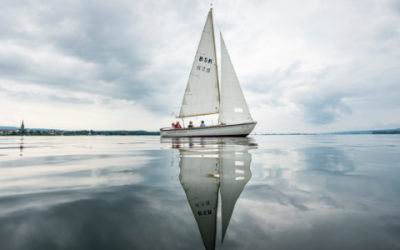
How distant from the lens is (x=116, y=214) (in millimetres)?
2225

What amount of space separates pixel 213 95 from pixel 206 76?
295 cm

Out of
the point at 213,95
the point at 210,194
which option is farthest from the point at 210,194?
the point at 213,95

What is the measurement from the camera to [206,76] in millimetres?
27984

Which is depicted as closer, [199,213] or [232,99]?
[199,213]

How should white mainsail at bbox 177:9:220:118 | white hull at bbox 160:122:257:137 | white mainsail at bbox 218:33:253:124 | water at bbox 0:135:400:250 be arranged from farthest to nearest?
1. white mainsail at bbox 177:9:220:118
2. white mainsail at bbox 218:33:253:124
3. white hull at bbox 160:122:257:137
4. water at bbox 0:135:400:250

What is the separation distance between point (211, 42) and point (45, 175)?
1087 inches

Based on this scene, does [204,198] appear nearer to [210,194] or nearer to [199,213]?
[210,194]

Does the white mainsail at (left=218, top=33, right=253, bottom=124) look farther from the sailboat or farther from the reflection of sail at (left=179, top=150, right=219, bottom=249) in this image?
the reflection of sail at (left=179, top=150, right=219, bottom=249)

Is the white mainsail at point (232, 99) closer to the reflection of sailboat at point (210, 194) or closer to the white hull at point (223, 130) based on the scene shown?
the white hull at point (223, 130)

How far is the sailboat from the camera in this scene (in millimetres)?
26875

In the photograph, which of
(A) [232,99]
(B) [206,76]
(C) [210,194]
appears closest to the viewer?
(C) [210,194]

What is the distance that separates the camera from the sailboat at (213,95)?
1058 inches

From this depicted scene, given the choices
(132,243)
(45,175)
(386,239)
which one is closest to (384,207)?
(386,239)

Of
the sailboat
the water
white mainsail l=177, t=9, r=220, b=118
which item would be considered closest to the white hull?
the sailboat
